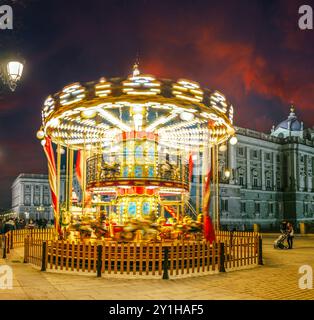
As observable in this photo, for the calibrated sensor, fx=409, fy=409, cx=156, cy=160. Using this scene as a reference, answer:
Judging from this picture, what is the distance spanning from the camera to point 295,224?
63625mm

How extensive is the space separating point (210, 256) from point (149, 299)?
15.2 feet

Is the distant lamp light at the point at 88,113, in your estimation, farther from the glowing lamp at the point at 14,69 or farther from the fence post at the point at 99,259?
the fence post at the point at 99,259

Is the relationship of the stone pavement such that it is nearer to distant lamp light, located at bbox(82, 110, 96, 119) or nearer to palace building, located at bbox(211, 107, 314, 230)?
distant lamp light, located at bbox(82, 110, 96, 119)

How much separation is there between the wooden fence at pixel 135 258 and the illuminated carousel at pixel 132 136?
1.25 meters

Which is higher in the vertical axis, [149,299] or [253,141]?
[253,141]

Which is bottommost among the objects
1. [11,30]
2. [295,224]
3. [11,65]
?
[295,224]

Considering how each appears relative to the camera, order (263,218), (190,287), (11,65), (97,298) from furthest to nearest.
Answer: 1. (263,218)
2. (11,65)
3. (190,287)
4. (97,298)

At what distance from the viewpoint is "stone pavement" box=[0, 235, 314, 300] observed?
27.6 feet

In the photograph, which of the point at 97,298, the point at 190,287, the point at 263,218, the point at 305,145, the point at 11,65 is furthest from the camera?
the point at 305,145

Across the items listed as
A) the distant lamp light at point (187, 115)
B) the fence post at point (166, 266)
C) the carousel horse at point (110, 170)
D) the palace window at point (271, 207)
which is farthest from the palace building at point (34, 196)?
the fence post at point (166, 266)

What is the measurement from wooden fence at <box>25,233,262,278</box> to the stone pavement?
1.60ft

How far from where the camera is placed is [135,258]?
11.2m
